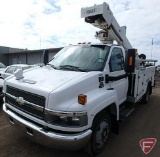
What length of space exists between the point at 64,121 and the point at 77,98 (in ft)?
1.41

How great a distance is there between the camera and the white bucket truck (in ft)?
9.59

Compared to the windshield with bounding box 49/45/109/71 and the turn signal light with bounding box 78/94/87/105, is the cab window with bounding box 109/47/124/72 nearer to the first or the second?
the windshield with bounding box 49/45/109/71

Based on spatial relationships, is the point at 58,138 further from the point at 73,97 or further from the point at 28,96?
the point at 28,96

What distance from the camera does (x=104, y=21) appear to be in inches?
233

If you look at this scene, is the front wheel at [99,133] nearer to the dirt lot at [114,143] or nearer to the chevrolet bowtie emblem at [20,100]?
the dirt lot at [114,143]

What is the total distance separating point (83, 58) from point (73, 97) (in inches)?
52.8

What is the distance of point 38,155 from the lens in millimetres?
3639

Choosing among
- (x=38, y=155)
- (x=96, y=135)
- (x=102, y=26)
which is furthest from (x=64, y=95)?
(x=102, y=26)

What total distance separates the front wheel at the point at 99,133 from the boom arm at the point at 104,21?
3.27 meters

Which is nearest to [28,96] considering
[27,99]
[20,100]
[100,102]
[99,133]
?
[27,99]

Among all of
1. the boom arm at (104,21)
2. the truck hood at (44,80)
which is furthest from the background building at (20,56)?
the truck hood at (44,80)

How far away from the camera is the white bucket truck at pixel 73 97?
292 centimetres

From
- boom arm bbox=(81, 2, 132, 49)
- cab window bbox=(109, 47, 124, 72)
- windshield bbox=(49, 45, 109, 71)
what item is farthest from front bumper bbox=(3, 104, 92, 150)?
boom arm bbox=(81, 2, 132, 49)

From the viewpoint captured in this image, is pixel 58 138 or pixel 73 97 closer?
pixel 58 138
